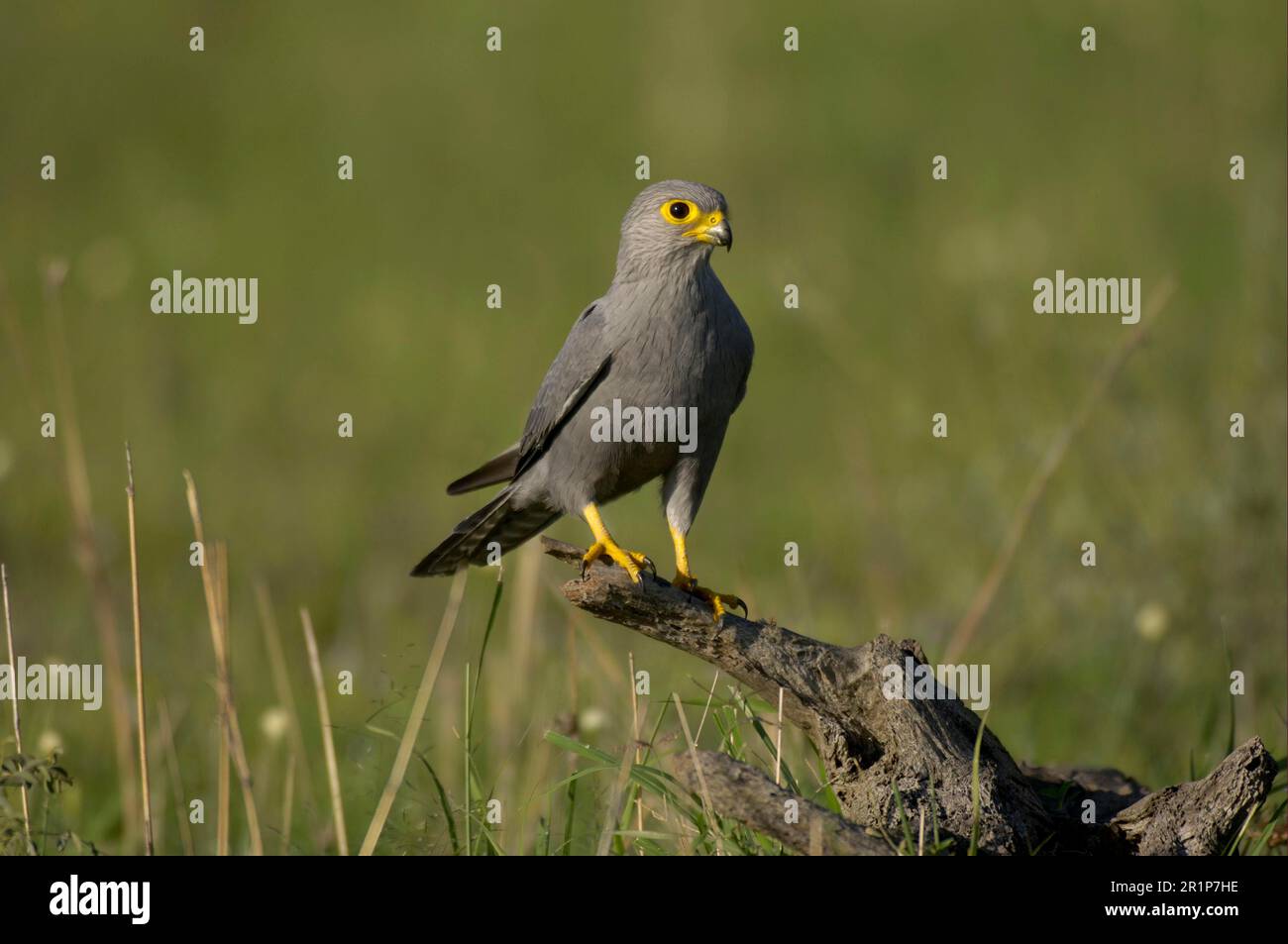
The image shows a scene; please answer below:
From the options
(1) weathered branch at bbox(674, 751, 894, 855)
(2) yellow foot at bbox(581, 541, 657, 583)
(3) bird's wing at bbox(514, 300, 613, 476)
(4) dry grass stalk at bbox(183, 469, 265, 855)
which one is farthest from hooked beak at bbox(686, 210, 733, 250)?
(1) weathered branch at bbox(674, 751, 894, 855)

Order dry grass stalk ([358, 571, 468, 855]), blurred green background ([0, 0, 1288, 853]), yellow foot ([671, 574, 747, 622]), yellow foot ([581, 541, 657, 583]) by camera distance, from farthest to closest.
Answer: blurred green background ([0, 0, 1288, 853])
yellow foot ([581, 541, 657, 583])
yellow foot ([671, 574, 747, 622])
dry grass stalk ([358, 571, 468, 855])

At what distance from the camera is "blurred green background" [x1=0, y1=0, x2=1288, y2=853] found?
7879 mm

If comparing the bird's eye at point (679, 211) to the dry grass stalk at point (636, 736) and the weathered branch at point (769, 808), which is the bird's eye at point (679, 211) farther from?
the weathered branch at point (769, 808)

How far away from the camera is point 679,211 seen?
538 centimetres

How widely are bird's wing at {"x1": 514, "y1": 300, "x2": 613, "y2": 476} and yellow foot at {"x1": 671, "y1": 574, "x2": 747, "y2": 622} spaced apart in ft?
2.38

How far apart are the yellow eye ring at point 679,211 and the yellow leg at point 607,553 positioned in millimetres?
1036

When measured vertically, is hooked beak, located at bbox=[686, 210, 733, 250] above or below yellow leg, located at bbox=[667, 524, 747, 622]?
above

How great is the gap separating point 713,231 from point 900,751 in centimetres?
195

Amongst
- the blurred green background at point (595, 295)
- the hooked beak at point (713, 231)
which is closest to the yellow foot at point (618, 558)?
the blurred green background at point (595, 295)

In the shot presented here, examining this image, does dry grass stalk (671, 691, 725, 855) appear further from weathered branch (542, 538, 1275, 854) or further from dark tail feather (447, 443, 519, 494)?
dark tail feather (447, 443, 519, 494)

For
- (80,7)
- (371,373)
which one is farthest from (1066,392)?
(80,7)

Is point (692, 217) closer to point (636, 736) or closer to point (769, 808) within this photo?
point (636, 736)
